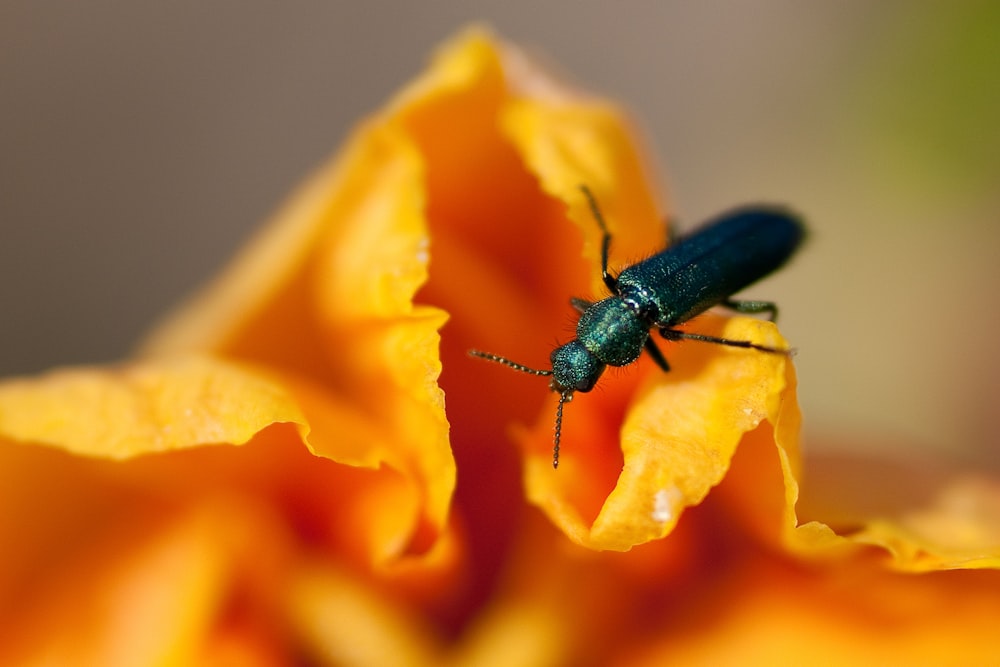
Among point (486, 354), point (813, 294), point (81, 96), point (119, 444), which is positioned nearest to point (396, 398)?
point (486, 354)

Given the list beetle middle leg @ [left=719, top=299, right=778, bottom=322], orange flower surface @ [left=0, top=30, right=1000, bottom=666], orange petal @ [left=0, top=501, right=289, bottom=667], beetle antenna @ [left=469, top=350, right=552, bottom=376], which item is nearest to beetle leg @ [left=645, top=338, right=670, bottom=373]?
orange flower surface @ [left=0, top=30, right=1000, bottom=666]

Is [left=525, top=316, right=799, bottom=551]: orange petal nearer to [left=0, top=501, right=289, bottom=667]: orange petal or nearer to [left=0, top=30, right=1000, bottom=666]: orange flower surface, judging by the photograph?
[left=0, top=30, right=1000, bottom=666]: orange flower surface

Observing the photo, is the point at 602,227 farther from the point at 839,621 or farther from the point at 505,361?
the point at 839,621

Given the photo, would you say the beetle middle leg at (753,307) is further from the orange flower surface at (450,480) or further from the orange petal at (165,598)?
the orange petal at (165,598)

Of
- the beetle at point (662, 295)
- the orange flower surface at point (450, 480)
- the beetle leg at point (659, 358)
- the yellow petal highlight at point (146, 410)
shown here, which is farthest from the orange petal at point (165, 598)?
the beetle leg at point (659, 358)

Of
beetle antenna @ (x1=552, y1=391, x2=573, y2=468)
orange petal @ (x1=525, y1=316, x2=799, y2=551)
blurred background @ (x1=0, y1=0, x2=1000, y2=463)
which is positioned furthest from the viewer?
blurred background @ (x1=0, y1=0, x2=1000, y2=463)

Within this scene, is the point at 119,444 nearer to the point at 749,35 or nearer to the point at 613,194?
the point at 613,194

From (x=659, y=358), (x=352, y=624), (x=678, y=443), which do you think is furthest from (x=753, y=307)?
(x=352, y=624)

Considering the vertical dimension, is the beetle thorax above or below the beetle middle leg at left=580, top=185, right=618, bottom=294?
below
